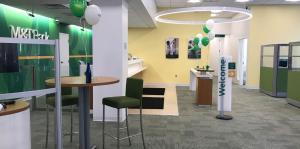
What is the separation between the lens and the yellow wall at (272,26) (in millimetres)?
10125

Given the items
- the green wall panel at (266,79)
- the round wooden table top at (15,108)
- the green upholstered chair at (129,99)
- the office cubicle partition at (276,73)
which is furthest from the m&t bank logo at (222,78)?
the round wooden table top at (15,108)

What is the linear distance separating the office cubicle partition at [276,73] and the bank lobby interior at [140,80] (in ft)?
0.10

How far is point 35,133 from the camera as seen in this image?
178 inches

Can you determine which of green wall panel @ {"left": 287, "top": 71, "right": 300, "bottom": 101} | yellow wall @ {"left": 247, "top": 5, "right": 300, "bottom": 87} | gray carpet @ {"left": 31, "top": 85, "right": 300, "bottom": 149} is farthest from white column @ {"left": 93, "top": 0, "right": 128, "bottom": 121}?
yellow wall @ {"left": 247, "top": 5, "right": 300, "bottom": 87}

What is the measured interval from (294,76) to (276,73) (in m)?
1.50

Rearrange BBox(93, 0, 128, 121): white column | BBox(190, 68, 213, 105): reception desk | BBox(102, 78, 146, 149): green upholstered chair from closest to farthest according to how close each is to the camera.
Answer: BBox(102, 78, 146, 149): green upholstered chair → BBox(93, 0, 128, 121): white column → BBox(190, 68, 213, 105): reception desk

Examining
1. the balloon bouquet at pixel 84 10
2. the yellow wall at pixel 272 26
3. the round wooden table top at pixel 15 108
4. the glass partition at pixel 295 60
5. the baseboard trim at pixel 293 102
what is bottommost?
the baseboard trim at pixel 293 102

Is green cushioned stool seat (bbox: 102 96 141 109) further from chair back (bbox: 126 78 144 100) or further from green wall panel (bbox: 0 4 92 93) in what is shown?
green wall panel (bbox: 0 4 92 93)

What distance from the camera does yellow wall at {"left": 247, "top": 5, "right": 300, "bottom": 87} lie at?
1012cm

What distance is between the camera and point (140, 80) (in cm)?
371

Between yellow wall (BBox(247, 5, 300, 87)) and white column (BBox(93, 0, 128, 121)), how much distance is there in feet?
21.8

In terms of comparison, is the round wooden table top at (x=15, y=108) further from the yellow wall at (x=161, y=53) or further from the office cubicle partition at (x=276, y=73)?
the yellow wall at (x=161, y=53)

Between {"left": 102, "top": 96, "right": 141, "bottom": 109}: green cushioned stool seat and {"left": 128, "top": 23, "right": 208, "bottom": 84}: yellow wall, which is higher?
{"left": 128, "top": 23, "right": 208, "bottom": 84}: yellow wall

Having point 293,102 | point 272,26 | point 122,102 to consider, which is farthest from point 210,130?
point 272,26
